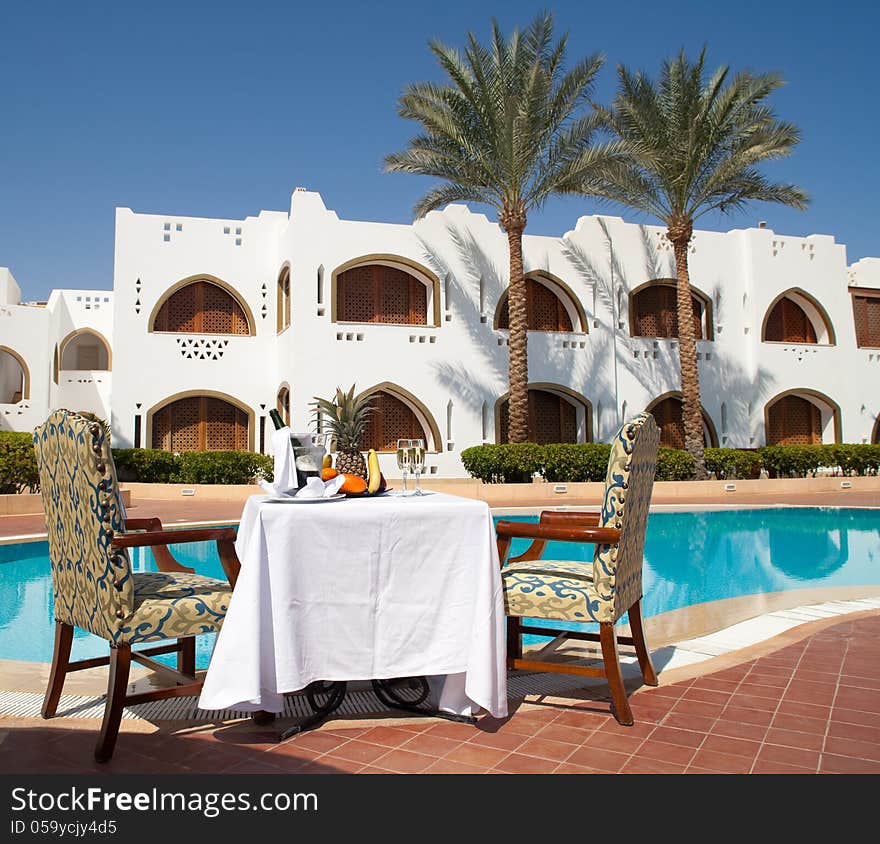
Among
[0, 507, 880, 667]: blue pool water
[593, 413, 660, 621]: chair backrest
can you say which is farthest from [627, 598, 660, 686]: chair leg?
[0, 507, 880, 667]: blue pool water

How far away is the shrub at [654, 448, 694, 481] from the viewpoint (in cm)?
1802

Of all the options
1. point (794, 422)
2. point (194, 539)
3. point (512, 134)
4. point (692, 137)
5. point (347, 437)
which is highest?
point (692, 137)

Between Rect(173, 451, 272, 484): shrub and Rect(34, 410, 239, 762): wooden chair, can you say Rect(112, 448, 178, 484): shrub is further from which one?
Rect(34, 410, 239, 762): wooden chair

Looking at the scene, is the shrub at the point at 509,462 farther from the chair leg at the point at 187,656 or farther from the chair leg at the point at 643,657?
the chair leg at the point at 187,656

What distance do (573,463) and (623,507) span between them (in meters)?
13.7

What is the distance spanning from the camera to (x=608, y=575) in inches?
136

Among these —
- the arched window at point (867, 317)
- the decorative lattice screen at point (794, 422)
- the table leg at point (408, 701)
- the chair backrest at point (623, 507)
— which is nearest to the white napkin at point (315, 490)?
the table leg at point (408, 701)

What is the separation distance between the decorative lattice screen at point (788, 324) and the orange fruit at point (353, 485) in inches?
861

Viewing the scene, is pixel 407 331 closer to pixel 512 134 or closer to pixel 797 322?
pixel 512 134

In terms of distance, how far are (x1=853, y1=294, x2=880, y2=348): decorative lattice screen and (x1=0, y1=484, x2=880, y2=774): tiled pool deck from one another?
2320 cm

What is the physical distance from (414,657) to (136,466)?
52.3ft

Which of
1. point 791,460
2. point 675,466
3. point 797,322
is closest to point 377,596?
point 675,466

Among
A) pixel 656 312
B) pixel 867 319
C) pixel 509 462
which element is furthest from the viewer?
pixel 867 319

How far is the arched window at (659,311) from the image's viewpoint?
21438mm
